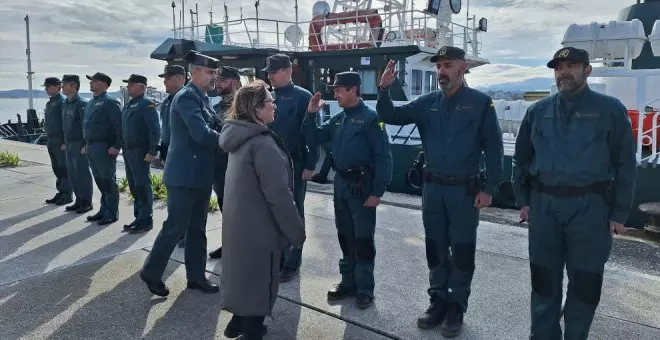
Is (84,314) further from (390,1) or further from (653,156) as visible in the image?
(390,1)

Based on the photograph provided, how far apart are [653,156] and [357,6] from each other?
8639mm

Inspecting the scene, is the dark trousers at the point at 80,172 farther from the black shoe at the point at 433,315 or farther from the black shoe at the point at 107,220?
the black shoe at the point at 433,315

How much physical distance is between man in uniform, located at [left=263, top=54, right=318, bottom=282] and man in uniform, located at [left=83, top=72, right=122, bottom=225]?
296 centimetres

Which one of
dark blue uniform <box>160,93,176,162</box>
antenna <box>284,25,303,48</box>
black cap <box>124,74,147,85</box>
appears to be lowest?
dark blue uniform <box>160,93,176,162</box>

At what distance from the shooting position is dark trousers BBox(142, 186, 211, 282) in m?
3.85

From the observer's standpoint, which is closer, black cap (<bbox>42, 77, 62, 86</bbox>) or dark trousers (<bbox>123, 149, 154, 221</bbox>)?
dark trousers (<bbox>123, 149, 154, 221</bbox>)

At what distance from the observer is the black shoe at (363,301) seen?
12.2 feet

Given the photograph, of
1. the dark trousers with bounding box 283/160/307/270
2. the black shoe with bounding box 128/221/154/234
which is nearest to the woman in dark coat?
the dark trousers with bounding box 283/160/307/270

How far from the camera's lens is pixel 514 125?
10602 mm

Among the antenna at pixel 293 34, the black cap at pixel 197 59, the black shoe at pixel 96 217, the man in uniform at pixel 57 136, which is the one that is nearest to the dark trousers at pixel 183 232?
the black cap at pixel 197 59

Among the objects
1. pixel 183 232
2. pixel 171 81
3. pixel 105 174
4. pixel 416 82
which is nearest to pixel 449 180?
pixel 183 232

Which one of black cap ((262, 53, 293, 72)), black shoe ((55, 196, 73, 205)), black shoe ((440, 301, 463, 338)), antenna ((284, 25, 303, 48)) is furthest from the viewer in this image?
antenna ((284, 25, 303, 48))

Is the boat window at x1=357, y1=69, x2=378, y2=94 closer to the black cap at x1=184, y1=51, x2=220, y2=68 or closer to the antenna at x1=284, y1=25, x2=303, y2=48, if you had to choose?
the antenna at x1=284, y1=25, x2=303, y2=48

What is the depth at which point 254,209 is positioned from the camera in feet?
8.73
